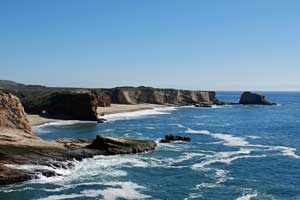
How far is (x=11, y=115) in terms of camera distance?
6019 centimetres

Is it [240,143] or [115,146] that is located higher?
[115,146]

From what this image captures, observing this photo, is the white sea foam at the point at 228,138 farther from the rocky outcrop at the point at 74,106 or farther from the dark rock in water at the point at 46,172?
the dark rock in water at the point at 46,172

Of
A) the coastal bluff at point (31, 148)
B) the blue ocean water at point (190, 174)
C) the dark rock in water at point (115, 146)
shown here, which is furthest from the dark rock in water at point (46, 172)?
the dark rock in water at point (115, 146)

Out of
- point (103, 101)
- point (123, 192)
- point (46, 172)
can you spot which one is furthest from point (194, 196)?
point (103, 101)

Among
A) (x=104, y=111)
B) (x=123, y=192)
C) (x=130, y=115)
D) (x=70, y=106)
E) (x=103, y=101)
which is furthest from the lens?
→ (x=103, y=101)

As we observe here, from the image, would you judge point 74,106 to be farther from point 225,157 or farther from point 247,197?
point 247,197

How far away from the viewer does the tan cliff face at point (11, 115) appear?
58938 millimetres

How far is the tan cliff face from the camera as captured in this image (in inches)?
2320

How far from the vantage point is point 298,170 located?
176 ft

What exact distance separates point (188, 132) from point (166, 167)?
39.0 m

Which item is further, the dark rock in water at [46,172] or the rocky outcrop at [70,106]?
the rocky outcrop at [70,106]

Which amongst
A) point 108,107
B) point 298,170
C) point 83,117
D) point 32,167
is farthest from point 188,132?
point 108,107

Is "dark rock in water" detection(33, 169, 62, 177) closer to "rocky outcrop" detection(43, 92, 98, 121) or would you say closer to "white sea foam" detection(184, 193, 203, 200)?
"white sea foam" detection(184, 193, 203, 200)

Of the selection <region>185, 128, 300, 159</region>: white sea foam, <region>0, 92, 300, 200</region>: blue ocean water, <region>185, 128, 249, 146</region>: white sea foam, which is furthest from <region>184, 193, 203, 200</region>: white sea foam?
<region>185, 128, 249, 146</region>: white sea foam
